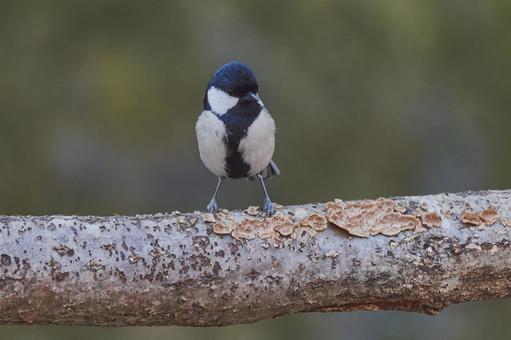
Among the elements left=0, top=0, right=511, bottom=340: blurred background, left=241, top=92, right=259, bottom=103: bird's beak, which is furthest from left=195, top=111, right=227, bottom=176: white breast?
left=0, top=0, right=511, bottom=340: blurred background

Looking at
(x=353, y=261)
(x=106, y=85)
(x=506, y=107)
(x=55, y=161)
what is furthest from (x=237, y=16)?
(x=353, y=261)

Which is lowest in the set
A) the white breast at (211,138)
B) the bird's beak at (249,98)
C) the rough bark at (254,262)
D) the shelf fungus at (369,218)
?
the rough bark at (254,262)

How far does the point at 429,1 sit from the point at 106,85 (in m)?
1.67

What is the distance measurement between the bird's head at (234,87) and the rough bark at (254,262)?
0.63 metres

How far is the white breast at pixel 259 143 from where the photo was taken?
3059mm

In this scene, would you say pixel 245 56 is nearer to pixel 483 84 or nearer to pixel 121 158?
pixel 121 158

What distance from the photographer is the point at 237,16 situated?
476 centimetres

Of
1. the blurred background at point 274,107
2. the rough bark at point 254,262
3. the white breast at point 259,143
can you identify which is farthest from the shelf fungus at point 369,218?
the blurred background at point 274,107

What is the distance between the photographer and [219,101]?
3.09m

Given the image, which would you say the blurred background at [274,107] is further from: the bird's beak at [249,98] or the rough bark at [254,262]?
the rough bark at [254,262]

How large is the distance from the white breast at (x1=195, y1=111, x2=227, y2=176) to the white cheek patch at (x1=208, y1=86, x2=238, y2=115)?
26mm

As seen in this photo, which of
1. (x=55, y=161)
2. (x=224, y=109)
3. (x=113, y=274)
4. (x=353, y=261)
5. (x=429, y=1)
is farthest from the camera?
(x=429, y=1)

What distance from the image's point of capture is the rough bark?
223 cm

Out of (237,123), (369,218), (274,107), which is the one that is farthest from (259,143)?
(274,107)
